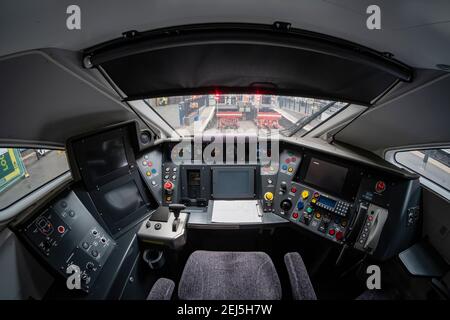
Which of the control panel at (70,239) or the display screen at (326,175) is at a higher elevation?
the display screen at (326,175)

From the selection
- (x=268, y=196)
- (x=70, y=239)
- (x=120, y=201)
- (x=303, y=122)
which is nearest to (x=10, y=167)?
(x=70, y=239)

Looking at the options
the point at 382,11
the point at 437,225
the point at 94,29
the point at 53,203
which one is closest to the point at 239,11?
the point at 382,11

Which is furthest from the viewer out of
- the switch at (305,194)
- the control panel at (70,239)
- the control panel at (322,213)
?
the switch at (305,194)

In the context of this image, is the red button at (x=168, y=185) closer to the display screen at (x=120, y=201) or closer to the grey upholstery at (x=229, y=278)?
the display screen at (x=120, y=201)

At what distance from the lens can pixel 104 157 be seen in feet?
6.23

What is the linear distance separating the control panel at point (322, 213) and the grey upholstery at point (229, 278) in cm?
71

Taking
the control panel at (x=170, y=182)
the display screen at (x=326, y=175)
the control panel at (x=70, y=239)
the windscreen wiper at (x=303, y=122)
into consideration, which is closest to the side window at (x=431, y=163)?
the display screen at (x=326, y=175)

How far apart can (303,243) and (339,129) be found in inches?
64.6

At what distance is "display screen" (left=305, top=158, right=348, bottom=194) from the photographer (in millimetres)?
2190

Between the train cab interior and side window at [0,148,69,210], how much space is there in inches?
0.5

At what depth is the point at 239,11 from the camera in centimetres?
90

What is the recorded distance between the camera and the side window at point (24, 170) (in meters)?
1.51

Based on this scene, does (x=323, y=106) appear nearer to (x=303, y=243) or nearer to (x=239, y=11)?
(x=239, y=11)

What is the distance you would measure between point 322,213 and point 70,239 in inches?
99.9
